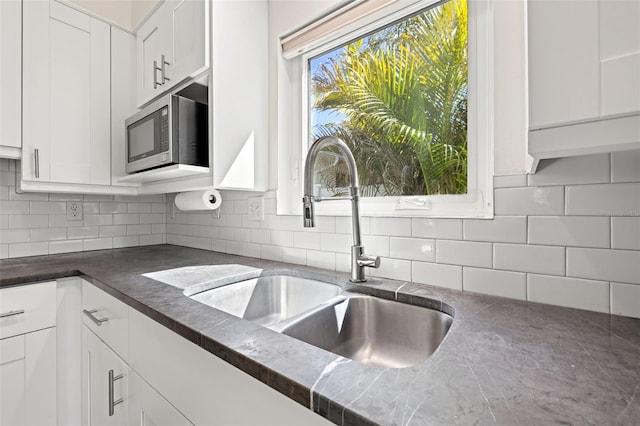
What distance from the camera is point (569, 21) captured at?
1.52ft

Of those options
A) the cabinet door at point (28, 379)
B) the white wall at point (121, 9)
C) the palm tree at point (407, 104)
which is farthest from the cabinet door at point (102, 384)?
the white wall at point (121, 9)

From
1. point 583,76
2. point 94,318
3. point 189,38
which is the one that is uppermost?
point 189,38

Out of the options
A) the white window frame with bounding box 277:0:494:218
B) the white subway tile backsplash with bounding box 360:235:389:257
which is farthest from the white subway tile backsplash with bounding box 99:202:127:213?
the white subway tile backsplash with bounding box 360:235:389:257

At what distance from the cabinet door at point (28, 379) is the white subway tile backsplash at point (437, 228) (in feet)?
5.08

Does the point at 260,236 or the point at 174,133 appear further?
the point at 260,236

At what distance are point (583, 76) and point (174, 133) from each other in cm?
134

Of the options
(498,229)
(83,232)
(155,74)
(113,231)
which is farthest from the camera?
(113,231)

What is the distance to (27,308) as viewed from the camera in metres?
1.23

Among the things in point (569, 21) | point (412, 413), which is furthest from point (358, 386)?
point (569, 21)

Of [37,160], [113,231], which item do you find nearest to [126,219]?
[113,231]

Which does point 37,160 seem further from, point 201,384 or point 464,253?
point 464,253

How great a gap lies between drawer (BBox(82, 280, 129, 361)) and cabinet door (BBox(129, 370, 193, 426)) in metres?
0.11

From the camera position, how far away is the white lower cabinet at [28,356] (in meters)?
1.18

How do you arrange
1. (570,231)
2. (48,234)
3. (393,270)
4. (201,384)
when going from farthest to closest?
1. (48,234)
2. (393,270)
3. (570,231)
4. (201,384)
